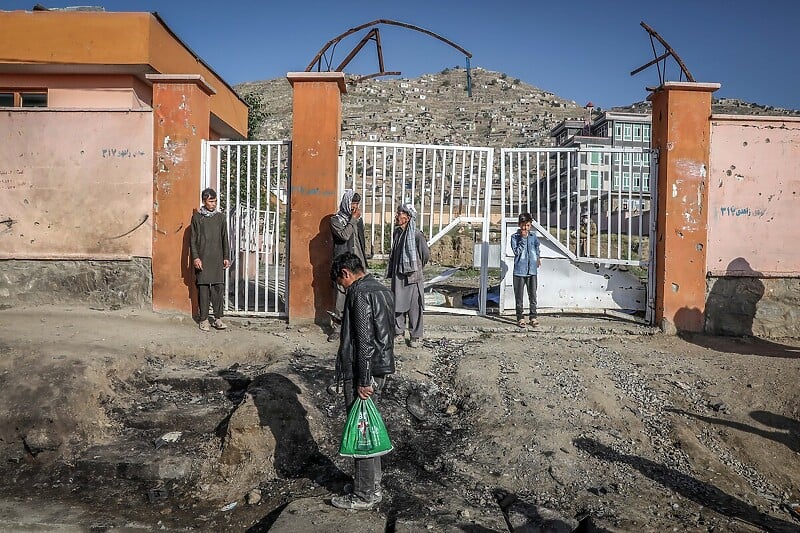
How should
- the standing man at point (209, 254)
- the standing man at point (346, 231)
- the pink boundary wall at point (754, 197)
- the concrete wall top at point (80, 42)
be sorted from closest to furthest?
the standing man at point (346, 231), the standing man at point (209, 254), the pink boundary wall at point (754, 197), the concrete wall top at point (80, 42)

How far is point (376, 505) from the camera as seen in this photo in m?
4.05

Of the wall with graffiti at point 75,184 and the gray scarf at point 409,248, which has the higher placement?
the wall with graffiti at point 75,184

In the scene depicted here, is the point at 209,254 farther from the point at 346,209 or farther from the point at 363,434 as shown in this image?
the point at 363,434

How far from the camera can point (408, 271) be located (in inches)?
271

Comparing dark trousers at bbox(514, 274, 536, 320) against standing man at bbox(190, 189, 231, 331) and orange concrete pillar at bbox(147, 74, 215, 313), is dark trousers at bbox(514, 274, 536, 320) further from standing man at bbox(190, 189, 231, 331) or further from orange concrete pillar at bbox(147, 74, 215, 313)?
orange concrete pillar at bbox(147, 74, 215, 313)

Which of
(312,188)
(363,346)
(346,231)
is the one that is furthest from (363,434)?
(312,188)

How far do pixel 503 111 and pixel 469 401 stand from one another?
59986mm

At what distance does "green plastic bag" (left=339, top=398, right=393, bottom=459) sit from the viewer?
12.8ft

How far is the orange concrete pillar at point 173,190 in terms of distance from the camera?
7.72 metres

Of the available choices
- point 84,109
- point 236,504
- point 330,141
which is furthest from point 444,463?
point 84,109

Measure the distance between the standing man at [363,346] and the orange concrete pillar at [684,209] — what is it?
5.07 m

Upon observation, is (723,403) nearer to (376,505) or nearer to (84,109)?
(376,505)

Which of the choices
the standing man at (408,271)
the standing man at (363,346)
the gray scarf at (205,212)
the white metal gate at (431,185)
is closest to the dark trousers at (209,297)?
the gray scarf at (205,212)

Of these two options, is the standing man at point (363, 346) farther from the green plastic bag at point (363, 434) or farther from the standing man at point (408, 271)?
the standing man at point (408, 271)
